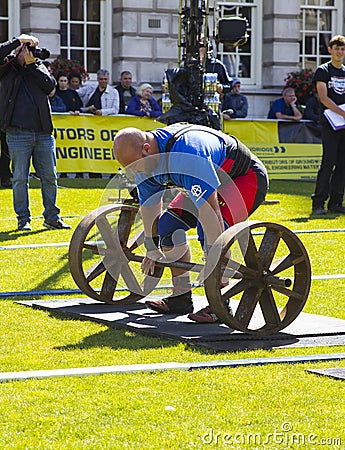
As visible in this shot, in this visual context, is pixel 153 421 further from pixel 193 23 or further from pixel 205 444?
pixel 193 23

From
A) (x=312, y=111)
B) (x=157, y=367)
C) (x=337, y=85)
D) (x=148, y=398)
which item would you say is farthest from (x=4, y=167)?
(x=148, y=398)

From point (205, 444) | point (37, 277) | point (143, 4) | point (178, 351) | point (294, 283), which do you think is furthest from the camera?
point (143, 4)

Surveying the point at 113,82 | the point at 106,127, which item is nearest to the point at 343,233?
the point at 106,127

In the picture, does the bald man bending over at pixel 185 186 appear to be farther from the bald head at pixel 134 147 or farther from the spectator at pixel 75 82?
the spectator at pixel 75 82

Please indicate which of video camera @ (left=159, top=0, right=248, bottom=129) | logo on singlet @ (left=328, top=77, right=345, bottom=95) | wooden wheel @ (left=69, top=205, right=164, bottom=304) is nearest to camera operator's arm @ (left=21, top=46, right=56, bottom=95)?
video camera @ (left=159, top=0, right=248, bottom=129)

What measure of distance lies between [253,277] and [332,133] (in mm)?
6766

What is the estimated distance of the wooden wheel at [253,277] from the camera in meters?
6.44

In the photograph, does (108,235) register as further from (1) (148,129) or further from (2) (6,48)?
(1) (148,129)

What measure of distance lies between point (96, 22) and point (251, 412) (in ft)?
67.6

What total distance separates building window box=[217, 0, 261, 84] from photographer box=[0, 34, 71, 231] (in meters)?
14.4

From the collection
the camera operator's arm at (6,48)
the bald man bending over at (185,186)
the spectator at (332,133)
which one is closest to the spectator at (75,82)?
the spectator at (332,133)

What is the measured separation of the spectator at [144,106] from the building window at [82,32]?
4909 mm

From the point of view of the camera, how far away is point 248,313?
6652 millimetres

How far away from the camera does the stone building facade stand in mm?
23641
